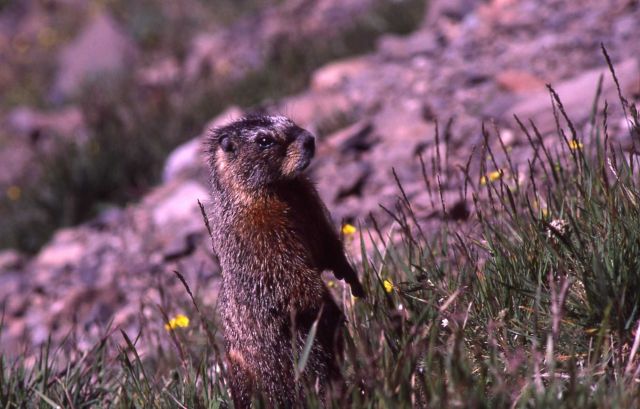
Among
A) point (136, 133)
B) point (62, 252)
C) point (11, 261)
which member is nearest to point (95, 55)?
point (136, 133)

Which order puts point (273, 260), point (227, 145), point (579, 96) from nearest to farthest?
point (273, 260)
point (227, 145)
point (579, 96)

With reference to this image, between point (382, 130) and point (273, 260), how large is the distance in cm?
432

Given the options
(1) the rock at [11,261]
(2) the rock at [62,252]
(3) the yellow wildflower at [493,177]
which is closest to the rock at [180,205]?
(2) the rock at [62,252]

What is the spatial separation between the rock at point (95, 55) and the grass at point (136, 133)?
116 inches

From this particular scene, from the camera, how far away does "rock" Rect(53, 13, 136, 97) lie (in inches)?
642

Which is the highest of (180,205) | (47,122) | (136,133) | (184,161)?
(47,122)

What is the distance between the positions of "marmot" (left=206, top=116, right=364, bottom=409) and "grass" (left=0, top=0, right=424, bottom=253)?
254 inches

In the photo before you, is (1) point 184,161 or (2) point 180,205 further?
(1) point 184,161

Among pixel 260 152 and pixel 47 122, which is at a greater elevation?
pixel 47 122

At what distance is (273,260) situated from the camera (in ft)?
12.5

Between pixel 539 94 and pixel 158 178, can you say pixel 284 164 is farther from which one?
pixel 158 178

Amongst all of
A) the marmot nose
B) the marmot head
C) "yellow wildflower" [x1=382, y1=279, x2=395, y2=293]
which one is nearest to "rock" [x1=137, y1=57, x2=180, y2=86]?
the marmot head

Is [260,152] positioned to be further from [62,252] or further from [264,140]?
[62,252]

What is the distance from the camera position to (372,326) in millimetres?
3799
